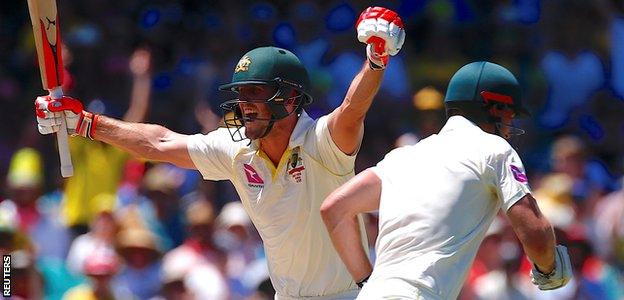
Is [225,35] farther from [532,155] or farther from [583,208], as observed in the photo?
[583,208]

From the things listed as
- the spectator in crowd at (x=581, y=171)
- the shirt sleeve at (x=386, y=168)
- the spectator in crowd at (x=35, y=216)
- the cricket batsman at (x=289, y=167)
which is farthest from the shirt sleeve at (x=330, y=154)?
the spectator in crowd at (x=581, y=171)

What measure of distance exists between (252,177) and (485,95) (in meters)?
1.45

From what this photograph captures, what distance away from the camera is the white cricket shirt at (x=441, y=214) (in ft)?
19.5

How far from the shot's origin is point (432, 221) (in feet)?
19.6

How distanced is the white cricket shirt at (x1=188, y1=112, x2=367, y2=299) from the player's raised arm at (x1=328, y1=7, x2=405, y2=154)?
14 cm

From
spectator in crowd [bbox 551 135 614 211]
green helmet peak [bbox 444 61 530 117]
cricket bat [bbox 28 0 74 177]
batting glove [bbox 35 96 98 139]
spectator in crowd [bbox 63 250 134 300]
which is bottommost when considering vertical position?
spectator in crowd [bbox 551 135 614 211]

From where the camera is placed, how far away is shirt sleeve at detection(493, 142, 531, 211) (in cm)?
591

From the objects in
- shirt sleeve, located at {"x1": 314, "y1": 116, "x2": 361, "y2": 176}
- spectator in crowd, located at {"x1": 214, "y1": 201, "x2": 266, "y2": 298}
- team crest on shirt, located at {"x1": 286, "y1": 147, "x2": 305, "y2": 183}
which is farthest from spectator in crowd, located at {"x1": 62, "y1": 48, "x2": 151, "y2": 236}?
shirt sleeve, located at {"x1": 314, "y1": 116, "x2": 361, "y2": 176}

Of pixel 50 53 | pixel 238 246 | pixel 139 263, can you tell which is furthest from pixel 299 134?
pixel 238 246

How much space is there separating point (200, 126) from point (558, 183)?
317 cm

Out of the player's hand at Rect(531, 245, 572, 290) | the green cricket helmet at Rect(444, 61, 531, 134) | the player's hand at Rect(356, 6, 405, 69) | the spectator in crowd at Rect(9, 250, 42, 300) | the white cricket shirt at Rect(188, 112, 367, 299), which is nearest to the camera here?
the player's hand at Rect(531, 245, 572, 290)

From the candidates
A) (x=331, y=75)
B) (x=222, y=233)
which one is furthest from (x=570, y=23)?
(x=222, y=233)

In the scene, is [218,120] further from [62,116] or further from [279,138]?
[279,138]

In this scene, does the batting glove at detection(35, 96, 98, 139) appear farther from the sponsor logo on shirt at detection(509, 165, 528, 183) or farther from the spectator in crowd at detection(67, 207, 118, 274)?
the sponsor logo on shirt at detection(509, 165, 528, 183)
